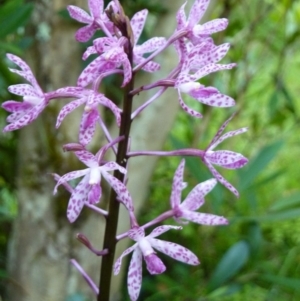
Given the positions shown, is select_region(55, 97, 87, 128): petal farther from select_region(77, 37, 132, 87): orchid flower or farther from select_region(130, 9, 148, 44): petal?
select_region(130, 9, 148, 44): petal

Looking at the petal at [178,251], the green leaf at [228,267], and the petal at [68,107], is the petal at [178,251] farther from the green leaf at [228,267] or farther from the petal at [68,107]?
the green leaf at [228,267]

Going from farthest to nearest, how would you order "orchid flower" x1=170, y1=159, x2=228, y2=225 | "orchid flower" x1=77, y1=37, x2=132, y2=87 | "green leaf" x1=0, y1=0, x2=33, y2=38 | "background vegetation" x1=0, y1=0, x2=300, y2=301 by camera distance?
"background vegetation" x1=0, y1=0, x2=300, y2=301 → "green leaf" x1=0, y1=0, x2=33, y2=38 → "orchid flower" x1=170, y1=159, x2=228, y2=225 → "orchid flower" x1=77, y1=37, x2=132, y2=87

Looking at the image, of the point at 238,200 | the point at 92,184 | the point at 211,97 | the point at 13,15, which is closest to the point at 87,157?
the point at 92,184

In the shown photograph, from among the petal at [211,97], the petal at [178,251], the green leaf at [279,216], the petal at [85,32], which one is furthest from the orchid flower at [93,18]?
the green leaf at [279,216]

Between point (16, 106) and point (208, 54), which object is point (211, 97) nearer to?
point (208, 54)

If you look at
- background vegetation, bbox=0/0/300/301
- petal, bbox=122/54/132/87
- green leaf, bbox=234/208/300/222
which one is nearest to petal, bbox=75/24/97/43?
petal, bbox=122/54/132/87

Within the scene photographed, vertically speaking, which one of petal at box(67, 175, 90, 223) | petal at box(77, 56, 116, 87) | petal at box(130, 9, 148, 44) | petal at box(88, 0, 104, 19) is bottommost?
petal at box(67, 175, 90, 223)

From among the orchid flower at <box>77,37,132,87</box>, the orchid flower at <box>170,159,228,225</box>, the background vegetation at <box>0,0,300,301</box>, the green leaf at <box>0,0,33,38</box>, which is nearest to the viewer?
the orchid flower at <box>77,37,132,87</box>
